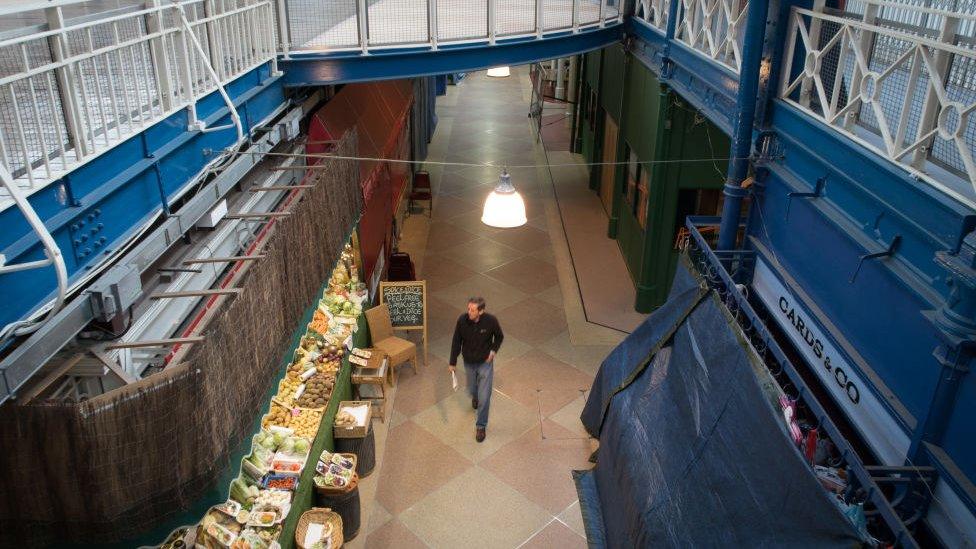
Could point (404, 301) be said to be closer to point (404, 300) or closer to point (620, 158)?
point (404, 300)

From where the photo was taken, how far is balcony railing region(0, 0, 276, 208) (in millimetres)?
3912

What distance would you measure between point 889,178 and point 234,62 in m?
5.90

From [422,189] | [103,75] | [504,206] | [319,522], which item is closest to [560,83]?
[422,189]

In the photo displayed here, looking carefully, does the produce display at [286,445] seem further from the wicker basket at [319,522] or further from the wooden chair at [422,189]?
the wooden chair at [422,189]

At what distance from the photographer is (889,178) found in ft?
14.6

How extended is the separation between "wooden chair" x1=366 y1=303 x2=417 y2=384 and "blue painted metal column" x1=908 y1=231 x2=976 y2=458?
7.53m

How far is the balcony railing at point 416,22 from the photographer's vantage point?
897 centimetres

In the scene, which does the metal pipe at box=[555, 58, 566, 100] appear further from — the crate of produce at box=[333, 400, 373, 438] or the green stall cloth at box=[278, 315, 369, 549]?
the crate of produce at box=[333, 400, 373, 438]

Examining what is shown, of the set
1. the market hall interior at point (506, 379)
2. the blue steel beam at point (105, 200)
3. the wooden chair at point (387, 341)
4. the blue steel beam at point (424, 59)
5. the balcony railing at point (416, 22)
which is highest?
the balcony railing at point (416, 22)

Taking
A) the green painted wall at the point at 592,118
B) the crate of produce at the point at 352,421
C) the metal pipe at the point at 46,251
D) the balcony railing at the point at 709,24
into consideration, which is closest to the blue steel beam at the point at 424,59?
the balcony railing at the point at 709,24

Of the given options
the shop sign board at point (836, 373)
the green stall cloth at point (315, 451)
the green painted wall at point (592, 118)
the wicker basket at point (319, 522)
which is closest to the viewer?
the shop sign board at point (836, 373)

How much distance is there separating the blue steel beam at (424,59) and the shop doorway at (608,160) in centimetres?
444

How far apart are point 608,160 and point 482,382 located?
9736 mm

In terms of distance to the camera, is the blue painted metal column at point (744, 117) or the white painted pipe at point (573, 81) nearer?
the blue painted metal column at point (744, 117)
